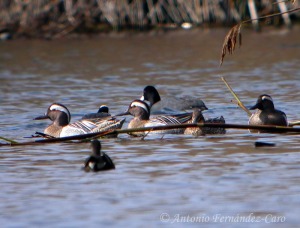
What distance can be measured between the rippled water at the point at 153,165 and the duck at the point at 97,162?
0.07 metres

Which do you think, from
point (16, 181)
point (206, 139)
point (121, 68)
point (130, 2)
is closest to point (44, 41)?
point (130, 2)

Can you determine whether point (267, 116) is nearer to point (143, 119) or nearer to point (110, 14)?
point (143, 119)

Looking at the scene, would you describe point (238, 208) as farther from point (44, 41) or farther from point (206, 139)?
point (44, 41)

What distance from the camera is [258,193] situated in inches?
254

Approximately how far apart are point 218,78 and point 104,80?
1.98 meters

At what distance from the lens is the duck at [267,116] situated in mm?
10414

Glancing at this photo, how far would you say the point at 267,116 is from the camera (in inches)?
418

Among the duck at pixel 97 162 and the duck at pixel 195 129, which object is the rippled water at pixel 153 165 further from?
the duck at pixel 195 129

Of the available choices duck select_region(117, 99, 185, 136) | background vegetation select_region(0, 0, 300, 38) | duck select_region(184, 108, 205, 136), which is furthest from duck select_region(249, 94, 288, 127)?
A: background vegetation select_region(0, 0, 300, 38)

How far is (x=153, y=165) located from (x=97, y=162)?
1.68ft

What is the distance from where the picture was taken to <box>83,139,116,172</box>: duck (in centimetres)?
753

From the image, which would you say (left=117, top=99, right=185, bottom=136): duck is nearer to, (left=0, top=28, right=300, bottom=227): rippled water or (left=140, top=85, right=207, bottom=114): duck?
(left=0, top=28, right=300, bottom=227): rippled water

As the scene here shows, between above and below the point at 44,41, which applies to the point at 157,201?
below

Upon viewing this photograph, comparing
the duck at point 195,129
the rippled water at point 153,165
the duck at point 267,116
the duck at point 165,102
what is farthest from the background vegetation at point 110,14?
the duck at point 195,129
